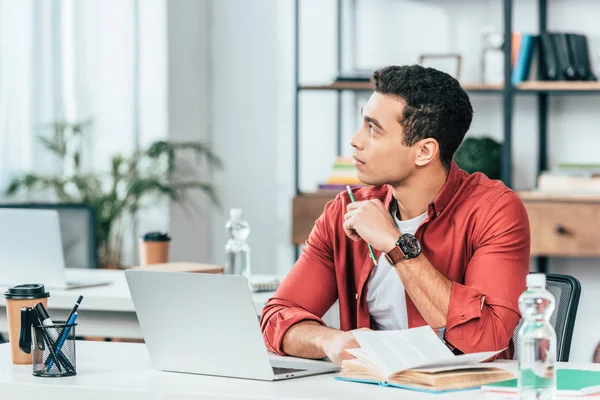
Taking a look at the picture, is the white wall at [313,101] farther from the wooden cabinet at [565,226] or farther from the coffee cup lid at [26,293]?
the coffee cup lid at [26,293]

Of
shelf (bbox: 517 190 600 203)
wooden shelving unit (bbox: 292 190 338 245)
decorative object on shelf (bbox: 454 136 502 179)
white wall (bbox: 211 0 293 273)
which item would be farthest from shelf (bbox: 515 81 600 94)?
white wall (bbox: 211 0 293 273)

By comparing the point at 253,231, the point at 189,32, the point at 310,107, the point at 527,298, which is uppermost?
the point at 189,32

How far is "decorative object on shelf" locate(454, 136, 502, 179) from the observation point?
13.5 feet

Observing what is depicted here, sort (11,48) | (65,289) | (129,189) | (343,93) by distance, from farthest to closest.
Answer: (343,93) → (129,189) → (11,48) → (65,289)

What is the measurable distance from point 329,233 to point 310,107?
8.57 ft

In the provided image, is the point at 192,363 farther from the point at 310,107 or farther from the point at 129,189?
the point at 310,107

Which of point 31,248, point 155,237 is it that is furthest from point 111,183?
point 31,248

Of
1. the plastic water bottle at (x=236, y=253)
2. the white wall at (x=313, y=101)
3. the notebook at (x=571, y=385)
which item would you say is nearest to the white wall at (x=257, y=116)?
the white wall at (x=313, y=101)

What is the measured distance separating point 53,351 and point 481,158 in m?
2.77

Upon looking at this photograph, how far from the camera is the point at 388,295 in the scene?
2025 mm

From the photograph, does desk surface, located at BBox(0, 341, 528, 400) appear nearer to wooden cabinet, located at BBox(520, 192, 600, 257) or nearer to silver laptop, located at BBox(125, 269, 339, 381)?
silver laptop, located at BBox(125, 269, 339, 381)

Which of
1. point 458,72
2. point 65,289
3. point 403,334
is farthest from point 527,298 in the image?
point 458,72

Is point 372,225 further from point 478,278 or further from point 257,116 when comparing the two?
point 257,116

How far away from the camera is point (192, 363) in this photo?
1641 mm
